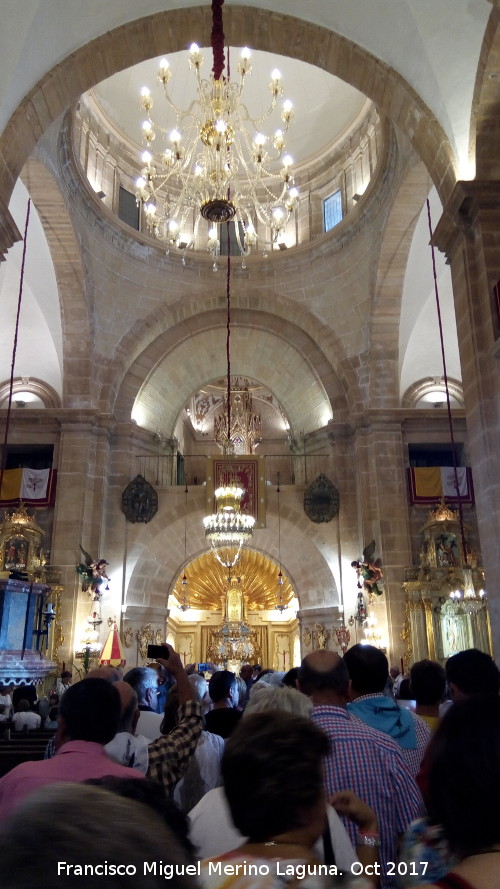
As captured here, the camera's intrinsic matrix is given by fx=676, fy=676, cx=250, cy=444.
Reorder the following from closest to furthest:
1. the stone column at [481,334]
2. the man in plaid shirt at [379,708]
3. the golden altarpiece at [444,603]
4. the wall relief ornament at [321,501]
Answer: the man in plaid shirt at [379,708] < the stone column at [481,334] < the golden altarpiece at [444,603] < the wall relief ornament at [321,501]

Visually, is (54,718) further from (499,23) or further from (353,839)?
(499,23)

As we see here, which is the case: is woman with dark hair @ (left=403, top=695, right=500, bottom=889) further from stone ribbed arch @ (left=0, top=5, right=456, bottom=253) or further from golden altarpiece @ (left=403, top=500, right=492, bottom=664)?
golden altarpiece @ (left=403, top=500, right=492, bottom=664)

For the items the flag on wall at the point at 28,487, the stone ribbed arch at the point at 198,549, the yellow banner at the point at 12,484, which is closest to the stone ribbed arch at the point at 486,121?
the stone ribbed arch at the point at 198,549

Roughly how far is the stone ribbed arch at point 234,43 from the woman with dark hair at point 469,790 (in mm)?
8682

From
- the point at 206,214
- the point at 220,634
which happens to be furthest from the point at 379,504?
the point at 206,214

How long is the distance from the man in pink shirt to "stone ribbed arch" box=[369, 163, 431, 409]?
1411 cm

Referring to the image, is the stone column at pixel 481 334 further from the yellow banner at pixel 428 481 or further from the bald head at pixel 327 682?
the yellow banner at pixel 428 481

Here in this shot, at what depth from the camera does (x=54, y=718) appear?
26.2ft

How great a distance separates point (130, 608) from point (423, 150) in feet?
37.4

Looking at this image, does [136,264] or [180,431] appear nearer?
[136,264]

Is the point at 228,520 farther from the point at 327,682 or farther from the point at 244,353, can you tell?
the point at 327,682

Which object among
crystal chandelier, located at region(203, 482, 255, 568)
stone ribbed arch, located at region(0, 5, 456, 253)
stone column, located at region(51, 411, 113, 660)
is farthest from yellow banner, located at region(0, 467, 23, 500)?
stone ribbed arch, located at region(0, 5, 456, 253)

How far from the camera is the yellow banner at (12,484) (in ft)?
51.1

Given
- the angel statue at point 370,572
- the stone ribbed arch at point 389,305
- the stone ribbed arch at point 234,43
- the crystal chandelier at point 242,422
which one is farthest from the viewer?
the crystal chandelier at point 242,422
